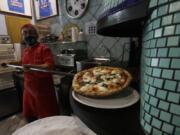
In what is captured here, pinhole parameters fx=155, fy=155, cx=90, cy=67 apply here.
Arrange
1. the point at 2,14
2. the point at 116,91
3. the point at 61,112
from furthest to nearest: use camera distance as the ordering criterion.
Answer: the point at 2,14, the point at 61,112, the point at 116,91

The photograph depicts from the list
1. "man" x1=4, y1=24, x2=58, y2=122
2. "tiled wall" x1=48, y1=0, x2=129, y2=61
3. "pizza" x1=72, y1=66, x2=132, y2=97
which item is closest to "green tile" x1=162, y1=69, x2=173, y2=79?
"pizza" x1=72, y1=66, x2=132, y2=97

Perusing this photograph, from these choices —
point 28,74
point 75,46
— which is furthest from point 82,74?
point 75,46

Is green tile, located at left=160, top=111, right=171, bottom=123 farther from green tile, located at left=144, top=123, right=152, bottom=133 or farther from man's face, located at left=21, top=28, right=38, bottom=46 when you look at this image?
man's face, located at left=21, top=28, right=38, bottom=46

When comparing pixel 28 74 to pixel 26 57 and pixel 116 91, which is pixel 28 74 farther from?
pixel 116 91

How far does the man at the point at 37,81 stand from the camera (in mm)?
1663

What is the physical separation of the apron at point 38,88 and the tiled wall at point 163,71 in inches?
56.6

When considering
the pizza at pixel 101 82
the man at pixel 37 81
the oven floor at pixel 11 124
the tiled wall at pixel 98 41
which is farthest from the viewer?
the oven floor at pixel 11 124

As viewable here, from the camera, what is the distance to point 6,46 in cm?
236

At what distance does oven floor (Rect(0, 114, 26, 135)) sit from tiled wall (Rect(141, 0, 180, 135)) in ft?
7.31

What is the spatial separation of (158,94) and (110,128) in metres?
0.16

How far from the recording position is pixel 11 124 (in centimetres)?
224

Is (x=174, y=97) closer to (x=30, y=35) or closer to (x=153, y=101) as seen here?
(x=153, y=101)

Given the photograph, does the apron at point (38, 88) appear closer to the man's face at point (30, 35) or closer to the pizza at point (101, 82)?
the man's face at point (30, 35)

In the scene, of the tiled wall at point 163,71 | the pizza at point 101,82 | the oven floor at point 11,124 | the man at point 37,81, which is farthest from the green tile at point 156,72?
the oven floor at point 11,124
